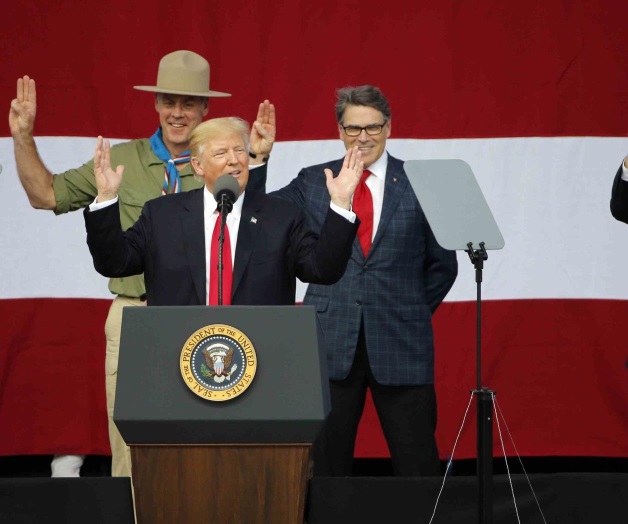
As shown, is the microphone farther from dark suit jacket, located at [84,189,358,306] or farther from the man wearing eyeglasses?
the man wearing eyeglasses

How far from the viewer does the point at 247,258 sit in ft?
8.71

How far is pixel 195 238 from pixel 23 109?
31.6 inches

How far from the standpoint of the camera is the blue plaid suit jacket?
→ 3199 millimetres

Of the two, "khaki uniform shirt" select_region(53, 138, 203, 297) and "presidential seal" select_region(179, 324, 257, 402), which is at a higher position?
"khaki uniform shirt" select_region(53, 138, 203, 297)

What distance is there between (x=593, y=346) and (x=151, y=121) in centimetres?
176

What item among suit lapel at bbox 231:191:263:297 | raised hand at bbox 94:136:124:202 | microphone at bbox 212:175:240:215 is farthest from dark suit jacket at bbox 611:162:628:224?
raised hand at bbox 94:136:124:202

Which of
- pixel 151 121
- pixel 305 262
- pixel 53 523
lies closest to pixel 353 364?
pixel 305 262

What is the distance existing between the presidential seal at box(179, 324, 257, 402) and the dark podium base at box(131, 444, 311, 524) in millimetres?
123

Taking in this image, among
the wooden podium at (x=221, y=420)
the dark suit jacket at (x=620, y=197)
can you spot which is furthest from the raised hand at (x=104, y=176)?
the dark suit jacket at (x=620, y=197)

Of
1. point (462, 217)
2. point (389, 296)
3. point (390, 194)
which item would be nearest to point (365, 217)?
point (390, 194)

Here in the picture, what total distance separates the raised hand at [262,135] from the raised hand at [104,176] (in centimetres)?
57

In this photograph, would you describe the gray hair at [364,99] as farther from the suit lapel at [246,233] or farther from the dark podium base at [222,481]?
the dark podium base at [222,481]

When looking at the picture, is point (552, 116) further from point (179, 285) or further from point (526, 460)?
point (179, 285)

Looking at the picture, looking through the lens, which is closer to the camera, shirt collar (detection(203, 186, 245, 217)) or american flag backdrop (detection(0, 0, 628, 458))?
shirt collar (detection(203, 186, 245, 217))
